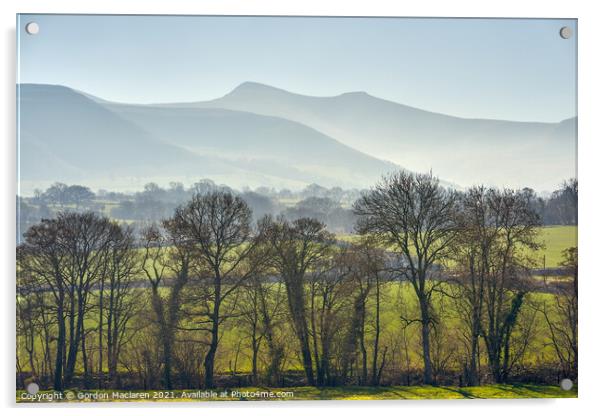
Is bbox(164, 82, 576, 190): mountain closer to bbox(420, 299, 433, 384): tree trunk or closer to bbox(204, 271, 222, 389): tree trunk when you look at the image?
bbox(420, 299, 433, 384): tree trunk

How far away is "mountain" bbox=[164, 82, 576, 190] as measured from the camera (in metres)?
8.11

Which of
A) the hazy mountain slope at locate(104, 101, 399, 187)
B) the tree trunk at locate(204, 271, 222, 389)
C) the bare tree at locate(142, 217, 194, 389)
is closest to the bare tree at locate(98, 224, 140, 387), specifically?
the bare tree at locate(142, 217, 194, 389)

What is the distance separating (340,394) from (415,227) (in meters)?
1.79

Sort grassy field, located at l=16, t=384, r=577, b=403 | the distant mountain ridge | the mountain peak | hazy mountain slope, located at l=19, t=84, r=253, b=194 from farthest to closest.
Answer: the mountain peak < the distant mountain ridge < grassy field, located at l=16, t=384, r=577, b=403 < hazy mountain slope, located at l=19, t=84, r=253, b=194

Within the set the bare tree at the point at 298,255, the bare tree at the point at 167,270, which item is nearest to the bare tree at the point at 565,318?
the bare tree at the point at 298,255

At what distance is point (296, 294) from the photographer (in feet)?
26.4

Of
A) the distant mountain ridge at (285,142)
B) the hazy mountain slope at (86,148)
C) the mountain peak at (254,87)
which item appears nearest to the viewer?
the hazy mountain slope at (86,148)

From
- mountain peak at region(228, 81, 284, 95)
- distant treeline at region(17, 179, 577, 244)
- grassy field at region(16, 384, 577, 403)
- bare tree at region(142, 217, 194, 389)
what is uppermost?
mountain peak at region(228, 81, 284, 95)

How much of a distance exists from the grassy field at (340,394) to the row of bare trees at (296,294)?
10cm

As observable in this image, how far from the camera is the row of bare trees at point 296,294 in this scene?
26.0ft

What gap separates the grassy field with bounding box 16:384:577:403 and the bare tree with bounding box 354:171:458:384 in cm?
38

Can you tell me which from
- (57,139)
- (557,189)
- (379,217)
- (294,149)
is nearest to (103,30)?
(57,139)

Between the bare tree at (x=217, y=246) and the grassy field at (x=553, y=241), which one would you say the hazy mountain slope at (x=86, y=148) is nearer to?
the bare tree at (x=217, y=246)

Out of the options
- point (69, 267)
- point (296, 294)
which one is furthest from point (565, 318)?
point (69, 267)
